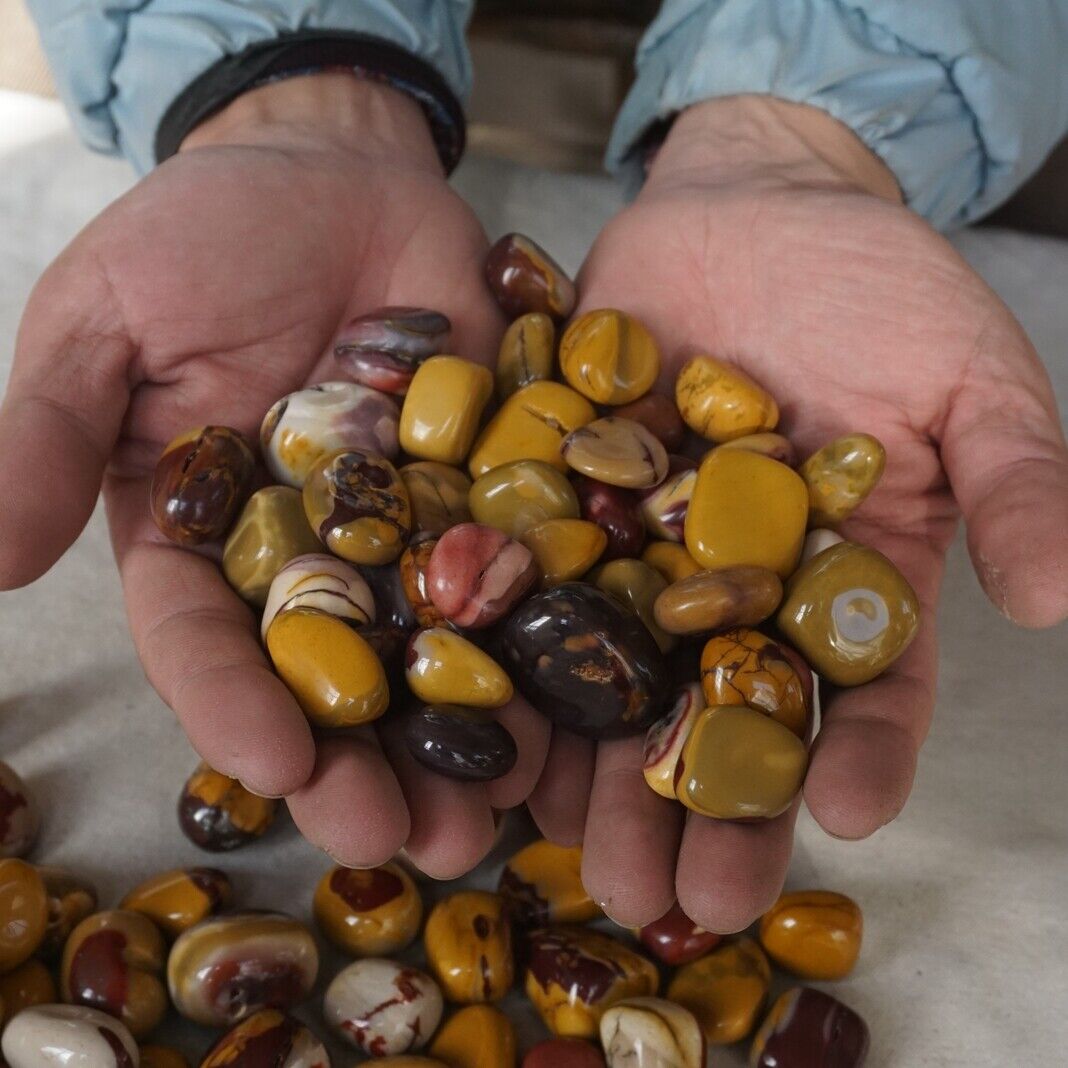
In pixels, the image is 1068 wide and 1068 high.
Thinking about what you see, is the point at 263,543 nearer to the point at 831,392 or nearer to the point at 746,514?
the point at 746,514

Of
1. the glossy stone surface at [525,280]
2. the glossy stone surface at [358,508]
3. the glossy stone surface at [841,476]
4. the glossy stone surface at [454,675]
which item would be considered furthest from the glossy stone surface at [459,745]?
the glossy stone surface at [525,280]

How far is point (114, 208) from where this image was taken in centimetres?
77

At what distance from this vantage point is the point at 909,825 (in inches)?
30.0

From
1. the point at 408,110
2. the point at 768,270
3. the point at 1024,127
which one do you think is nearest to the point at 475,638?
the point at 768,270

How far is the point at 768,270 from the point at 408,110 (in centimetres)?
40

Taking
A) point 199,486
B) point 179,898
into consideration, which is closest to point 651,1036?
point 179,898

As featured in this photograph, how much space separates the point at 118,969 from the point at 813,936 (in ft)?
1.23

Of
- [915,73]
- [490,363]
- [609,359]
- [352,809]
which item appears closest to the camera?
[352,809]

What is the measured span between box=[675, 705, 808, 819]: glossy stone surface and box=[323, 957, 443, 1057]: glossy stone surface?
7.3 inches

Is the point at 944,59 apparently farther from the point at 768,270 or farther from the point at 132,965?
the point at 132,965

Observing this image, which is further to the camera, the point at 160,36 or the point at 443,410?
the point at 160,36

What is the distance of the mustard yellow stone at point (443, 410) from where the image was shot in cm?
72

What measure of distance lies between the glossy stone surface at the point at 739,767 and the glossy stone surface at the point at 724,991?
5.5 inches

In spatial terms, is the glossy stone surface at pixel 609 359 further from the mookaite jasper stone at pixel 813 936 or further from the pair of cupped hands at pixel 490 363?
the mookaite jasper stone at pixel 813 936
